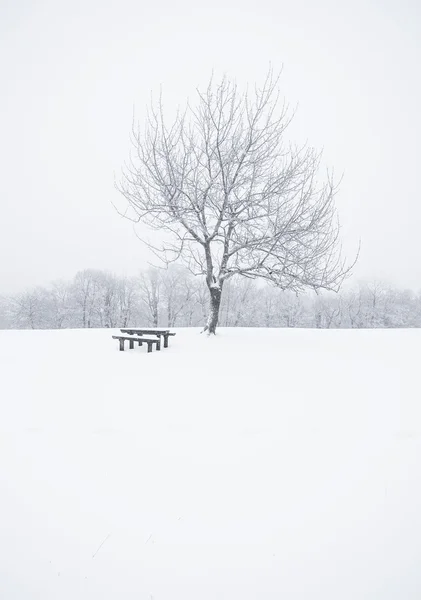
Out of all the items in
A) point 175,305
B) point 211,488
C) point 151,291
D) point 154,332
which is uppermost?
point 151,291

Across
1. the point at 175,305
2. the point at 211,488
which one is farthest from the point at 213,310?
the point at 175,305

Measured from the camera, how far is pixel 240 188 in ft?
32.9

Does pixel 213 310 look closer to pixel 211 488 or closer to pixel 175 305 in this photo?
pixel 211 488

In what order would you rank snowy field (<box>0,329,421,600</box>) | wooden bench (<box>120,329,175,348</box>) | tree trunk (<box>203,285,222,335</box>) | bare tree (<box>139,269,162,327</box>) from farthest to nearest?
bare tree (<box>139,269,162,327</box>), tree trunk (<box>203,285,222,335</box>), wooden bench (<box>120,329,175,348</box>), snowy field (<box>0,329,421,600</box>)

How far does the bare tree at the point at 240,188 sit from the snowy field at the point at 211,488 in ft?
16.1

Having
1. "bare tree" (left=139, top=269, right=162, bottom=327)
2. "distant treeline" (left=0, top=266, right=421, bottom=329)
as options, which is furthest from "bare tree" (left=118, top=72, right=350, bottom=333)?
"bare tree" (left=139, top=269, right=162, bottom=327)

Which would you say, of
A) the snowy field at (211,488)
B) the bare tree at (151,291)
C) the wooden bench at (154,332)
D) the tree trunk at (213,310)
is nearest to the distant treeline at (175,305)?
the bare tree at (151,291)

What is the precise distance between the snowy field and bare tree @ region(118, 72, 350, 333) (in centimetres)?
492

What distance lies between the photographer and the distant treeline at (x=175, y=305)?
134ft

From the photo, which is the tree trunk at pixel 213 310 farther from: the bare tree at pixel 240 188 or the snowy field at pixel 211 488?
the snowy field at pixel 211 488

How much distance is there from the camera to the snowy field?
1907 mm

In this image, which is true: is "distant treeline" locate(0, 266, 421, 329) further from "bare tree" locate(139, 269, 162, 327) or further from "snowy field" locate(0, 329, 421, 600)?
"snowy field" locate(0, 329, 421, 600)

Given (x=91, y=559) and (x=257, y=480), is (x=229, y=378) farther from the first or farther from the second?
(x=91, y=559)

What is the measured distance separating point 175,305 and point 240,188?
105ft
